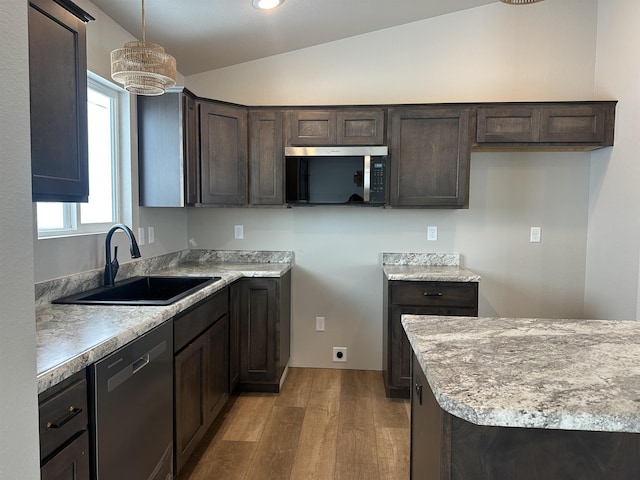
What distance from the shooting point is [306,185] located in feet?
9.67

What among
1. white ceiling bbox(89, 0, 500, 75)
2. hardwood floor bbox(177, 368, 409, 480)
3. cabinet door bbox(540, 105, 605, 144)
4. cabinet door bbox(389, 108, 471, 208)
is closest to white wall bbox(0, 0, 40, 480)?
hardwood floor bbox(177, 368, 409, 480)

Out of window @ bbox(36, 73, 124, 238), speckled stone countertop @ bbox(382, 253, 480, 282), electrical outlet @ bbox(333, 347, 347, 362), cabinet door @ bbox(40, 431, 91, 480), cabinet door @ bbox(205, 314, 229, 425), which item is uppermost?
window @ bbox(36, 73, 124, 238)

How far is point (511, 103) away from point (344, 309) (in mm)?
2031

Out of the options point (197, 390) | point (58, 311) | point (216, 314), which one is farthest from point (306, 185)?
point (58, 311)

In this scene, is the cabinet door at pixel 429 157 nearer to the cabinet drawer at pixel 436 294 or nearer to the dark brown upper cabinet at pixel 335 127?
the dark brown upper cabinet at pixel 335 127

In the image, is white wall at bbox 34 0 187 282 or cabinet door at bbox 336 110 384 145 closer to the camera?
white wall at bbox 34 0 187 282

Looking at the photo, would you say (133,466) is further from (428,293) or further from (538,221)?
(538,221)

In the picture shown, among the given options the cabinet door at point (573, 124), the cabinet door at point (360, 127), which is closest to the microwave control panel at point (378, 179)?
the cabinet door at point (360, 127)

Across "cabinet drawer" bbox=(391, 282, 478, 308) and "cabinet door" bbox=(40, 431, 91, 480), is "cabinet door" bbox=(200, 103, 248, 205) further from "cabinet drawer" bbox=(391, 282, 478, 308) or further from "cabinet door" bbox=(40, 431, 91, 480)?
"cabinet door" bbox=(40, 431, 91, 480)

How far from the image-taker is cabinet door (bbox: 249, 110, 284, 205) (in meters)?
2.99

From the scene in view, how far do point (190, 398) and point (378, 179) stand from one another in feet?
6.14

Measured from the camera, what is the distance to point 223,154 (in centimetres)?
294

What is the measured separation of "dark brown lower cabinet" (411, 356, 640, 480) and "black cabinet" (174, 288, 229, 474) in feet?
4.38

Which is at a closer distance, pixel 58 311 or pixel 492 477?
pixel 492 477
